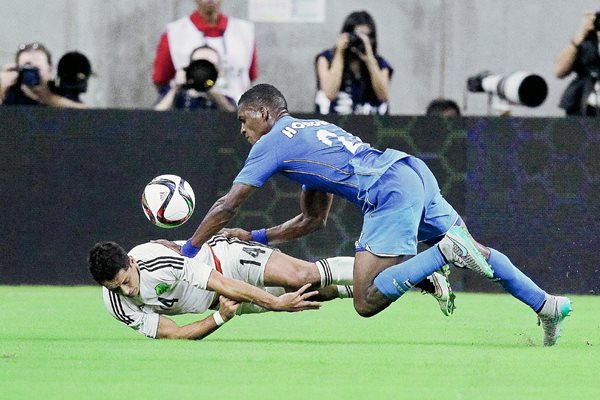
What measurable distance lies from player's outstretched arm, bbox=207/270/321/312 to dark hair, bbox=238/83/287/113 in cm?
120

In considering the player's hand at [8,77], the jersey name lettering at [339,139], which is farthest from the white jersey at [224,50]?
the jersey name lettering at [339,139]

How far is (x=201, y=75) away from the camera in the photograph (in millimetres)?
13211

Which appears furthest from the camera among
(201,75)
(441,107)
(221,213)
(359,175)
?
(441,107)

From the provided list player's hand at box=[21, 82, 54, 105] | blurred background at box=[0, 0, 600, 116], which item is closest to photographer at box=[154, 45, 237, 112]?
player's hand at box=[21, 82, 54, 105]

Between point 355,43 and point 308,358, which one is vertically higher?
point 355,43

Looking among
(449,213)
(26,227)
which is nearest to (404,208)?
(449,213)

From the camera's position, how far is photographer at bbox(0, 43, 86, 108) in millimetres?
13734

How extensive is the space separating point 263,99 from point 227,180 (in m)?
4.66

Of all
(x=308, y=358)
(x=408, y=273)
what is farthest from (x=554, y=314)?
(x=308, y=358)

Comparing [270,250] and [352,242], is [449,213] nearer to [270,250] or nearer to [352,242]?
[270,250]

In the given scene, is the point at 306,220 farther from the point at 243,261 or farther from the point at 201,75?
the point at 201,75

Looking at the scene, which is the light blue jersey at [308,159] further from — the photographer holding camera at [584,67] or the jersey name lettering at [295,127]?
the photographer holding camera at [584,67]

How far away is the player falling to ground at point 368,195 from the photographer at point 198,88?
3.92 meters

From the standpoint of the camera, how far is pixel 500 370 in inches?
297
